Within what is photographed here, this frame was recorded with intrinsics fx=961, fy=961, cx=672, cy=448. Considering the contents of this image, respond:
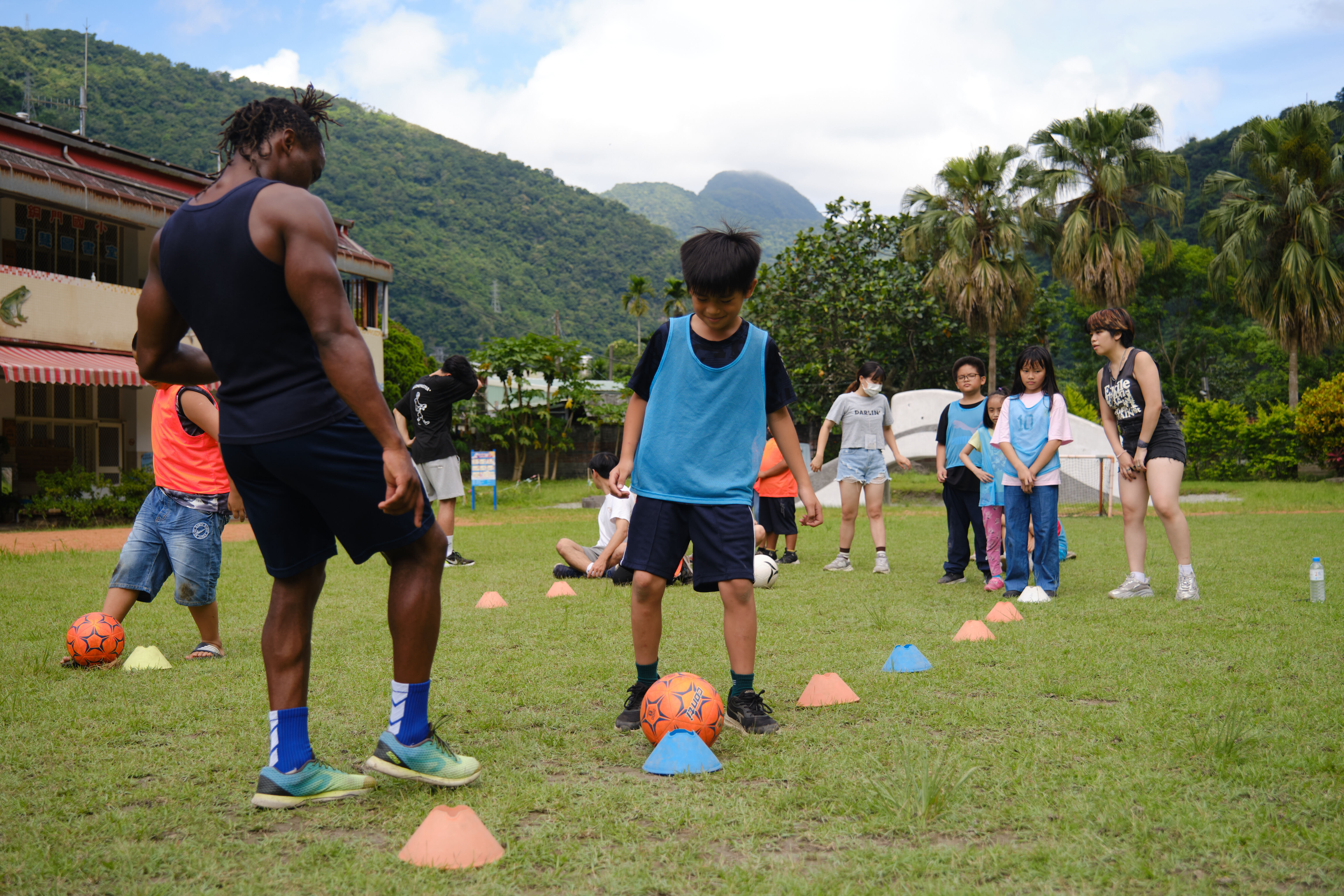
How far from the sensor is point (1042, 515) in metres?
7.04

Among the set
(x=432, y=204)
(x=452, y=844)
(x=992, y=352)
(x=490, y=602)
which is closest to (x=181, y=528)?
(x=490, y=602)

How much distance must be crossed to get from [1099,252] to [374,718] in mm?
27238

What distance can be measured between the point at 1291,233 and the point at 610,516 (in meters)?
26.5

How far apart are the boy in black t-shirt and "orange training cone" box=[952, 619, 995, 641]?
5.35m

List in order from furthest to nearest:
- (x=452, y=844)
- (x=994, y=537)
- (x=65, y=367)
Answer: (x=65, y=367) → (x=994, y=537) → (x=452, y=844)

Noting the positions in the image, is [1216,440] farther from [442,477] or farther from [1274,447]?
[442,477]

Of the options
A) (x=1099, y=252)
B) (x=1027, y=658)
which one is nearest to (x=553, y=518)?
(x=1027, y=658)

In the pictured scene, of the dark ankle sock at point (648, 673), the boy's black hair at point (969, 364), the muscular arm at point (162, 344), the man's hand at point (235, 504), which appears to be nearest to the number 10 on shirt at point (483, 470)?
the boy's black hair at point (969, 364)

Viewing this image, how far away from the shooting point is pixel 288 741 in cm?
288

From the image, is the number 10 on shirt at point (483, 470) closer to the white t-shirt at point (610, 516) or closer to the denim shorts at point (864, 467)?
the white t-shirt at point (610, 516)

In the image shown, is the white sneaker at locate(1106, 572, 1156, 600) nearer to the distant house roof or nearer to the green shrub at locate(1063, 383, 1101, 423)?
the distant house roof

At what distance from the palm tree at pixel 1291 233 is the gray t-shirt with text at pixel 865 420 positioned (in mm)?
21680

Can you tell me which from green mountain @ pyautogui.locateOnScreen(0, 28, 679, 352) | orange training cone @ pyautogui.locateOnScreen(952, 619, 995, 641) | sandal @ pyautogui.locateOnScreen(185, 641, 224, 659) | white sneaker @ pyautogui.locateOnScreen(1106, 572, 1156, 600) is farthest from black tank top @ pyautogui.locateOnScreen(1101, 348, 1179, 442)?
green mountain @ pyautogui.locateOnScreen(0, 28, 679, 352)

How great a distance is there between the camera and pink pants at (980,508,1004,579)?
303 inches
